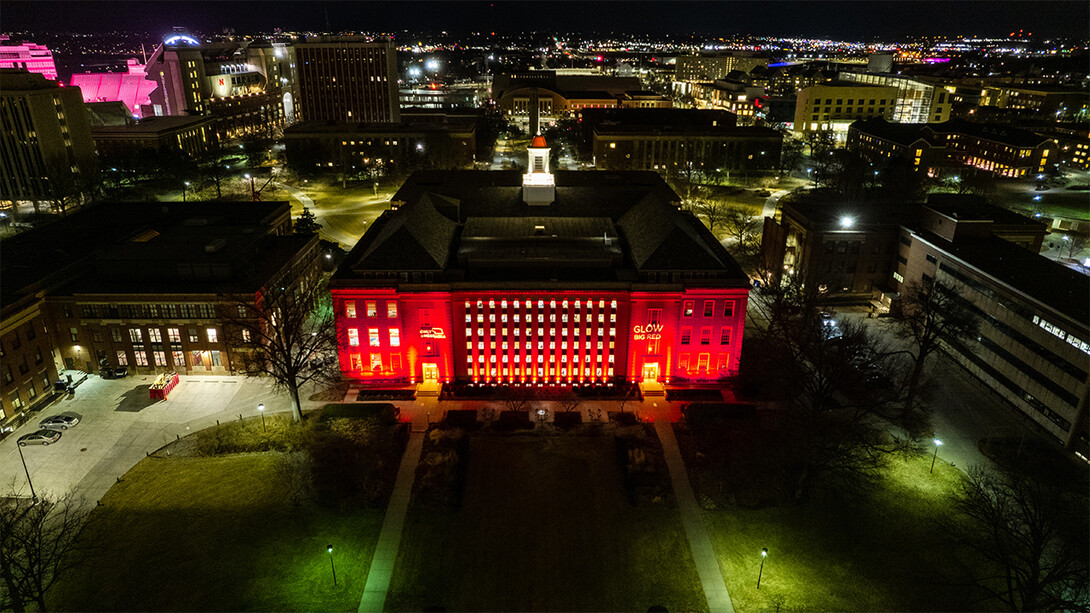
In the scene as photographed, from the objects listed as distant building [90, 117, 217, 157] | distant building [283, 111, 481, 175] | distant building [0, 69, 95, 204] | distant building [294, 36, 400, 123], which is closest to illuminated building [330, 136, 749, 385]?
distant building [0, 69, 95, 204]

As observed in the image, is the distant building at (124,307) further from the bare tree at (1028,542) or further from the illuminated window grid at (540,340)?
the bare tree at (1028,542)

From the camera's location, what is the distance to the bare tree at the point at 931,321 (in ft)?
197

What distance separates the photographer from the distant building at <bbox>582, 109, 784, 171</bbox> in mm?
166375

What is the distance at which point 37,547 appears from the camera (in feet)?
140

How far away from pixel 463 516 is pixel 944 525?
1465 inches

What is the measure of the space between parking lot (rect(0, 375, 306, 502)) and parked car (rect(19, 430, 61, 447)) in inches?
18.1

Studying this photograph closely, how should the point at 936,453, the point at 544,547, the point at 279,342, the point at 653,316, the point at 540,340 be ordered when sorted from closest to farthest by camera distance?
1. the point at 544,547
2. the point at 936,453
3. the point at 279,342
4. the point at 653,316
5. the point at 540,340

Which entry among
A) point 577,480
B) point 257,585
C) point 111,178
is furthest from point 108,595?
point 111,178

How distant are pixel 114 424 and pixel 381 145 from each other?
123 meters

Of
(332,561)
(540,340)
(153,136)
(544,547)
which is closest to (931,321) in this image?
(540,340)

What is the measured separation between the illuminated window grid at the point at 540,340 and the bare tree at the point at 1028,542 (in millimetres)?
34445

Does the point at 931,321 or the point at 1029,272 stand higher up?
the point at 1029,272

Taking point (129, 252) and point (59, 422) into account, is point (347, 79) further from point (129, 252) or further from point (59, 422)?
point (59, 422)

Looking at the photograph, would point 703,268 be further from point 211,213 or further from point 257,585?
point 211,213
